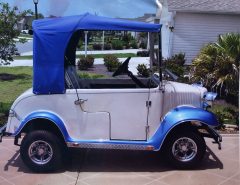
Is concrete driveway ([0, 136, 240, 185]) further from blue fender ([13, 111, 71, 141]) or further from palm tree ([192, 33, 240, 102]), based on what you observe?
palm tree ([192, 33, 240, 102])

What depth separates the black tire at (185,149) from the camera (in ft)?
18.5

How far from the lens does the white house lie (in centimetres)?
1897

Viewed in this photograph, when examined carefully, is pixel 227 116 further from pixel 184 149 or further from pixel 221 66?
pixel 184 149

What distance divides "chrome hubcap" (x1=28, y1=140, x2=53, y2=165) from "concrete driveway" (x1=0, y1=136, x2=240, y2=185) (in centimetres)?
21

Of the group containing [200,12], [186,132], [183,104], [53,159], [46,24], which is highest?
[200,12]

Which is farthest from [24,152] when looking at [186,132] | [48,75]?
[186,132]

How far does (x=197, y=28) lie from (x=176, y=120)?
14.5m

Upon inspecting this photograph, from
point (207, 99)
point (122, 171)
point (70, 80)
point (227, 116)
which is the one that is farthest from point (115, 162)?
point (227, 116)

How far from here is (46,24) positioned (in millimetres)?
5582

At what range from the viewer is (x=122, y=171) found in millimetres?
5766

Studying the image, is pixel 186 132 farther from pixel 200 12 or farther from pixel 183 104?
pixel 200 12

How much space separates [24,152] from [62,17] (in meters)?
2.06

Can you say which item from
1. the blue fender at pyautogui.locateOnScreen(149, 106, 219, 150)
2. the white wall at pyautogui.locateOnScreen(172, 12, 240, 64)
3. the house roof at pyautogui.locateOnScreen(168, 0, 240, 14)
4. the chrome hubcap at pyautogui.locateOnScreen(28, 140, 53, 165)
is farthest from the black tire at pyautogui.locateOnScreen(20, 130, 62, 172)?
the white wall at pyautogui.locateOnScreen(172, 12, 240, 64)

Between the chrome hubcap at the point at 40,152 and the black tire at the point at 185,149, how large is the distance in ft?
5.61
